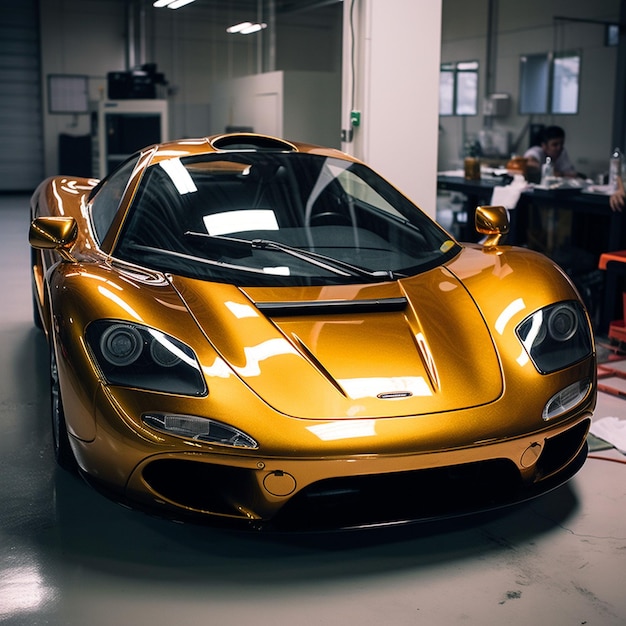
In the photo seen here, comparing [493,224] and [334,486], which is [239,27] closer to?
[493,224]

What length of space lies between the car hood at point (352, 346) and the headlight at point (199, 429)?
4.1 inches

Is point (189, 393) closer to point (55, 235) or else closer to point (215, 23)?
point (55, 235)

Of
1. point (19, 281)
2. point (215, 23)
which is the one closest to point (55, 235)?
point (19, 281)

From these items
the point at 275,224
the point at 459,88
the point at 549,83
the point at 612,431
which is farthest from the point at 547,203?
the point at 459,88

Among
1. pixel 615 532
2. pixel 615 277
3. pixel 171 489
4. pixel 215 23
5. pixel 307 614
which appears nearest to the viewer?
pixel 307 614

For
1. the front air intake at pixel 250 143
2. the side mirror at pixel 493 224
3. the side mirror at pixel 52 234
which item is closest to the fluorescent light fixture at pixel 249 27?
the front air intake at pixel 250 143

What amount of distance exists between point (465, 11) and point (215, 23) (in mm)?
5087

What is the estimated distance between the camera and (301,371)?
1823mm

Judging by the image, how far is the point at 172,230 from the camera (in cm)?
238

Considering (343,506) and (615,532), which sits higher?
(343,506)

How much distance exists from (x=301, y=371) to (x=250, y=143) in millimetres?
1276

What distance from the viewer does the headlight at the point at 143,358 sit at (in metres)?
1.80

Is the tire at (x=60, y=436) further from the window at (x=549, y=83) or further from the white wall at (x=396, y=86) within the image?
the window at (x=549, y=83)

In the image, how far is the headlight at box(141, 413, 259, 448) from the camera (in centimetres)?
171
